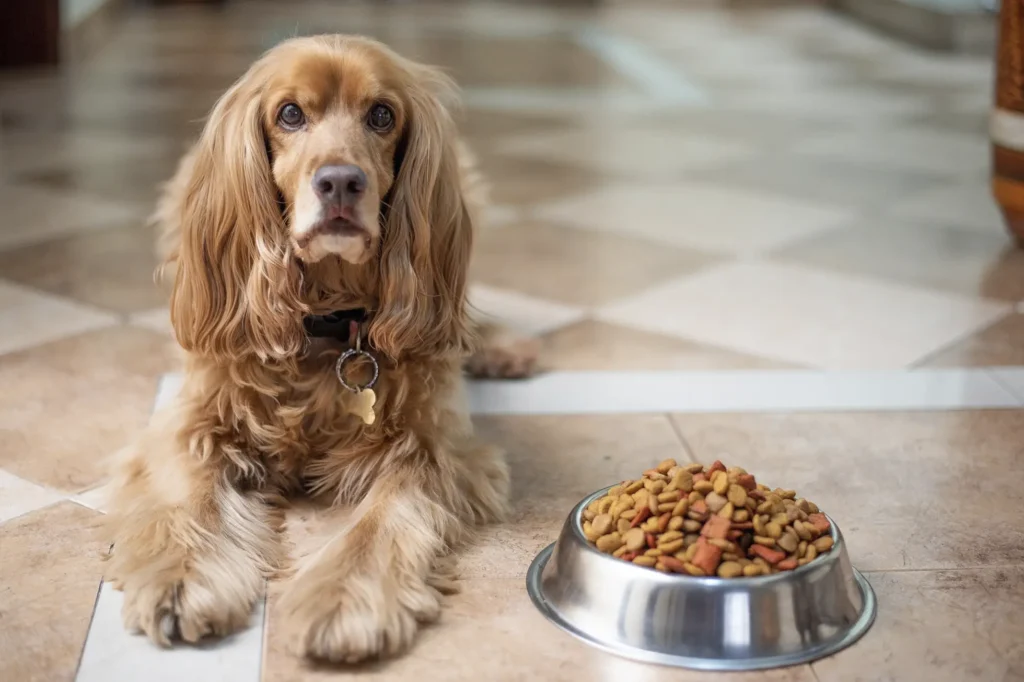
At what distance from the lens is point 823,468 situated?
8.90 feet

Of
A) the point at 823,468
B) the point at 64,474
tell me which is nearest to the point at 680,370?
the point at 823,468

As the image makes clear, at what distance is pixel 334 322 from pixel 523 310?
1459 millimetres

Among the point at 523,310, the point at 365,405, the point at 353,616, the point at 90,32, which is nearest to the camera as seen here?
the point at 353,616

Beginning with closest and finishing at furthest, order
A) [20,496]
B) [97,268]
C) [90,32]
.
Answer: [20,496], [97,268], [90,32]

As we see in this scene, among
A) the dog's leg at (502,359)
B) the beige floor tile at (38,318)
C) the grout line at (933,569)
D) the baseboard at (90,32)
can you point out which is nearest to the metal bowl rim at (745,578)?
the grout line at (933,569)

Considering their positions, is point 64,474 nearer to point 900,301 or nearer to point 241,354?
point 241,354

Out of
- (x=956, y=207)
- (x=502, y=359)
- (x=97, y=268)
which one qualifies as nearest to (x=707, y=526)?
(x=502, y=359)

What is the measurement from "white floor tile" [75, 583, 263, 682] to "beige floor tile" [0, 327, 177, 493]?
2.12 ft

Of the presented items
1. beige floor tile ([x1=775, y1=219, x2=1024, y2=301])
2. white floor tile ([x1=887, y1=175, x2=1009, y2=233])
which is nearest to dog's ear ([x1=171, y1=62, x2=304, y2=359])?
beige floor tile ([x1=775, y1=219, x2=1024, y2=301])

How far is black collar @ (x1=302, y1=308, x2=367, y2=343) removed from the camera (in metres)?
2.40

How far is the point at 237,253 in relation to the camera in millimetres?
2318

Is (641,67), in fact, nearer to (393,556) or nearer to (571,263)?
(571,263)

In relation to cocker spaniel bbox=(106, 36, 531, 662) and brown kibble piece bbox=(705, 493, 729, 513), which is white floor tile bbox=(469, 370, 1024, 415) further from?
brown kibble piece bbox=(705, 493, 729, 513)

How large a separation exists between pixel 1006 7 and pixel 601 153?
2429 mm
